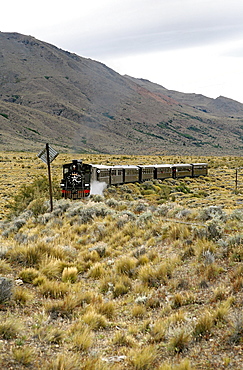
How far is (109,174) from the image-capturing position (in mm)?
29906

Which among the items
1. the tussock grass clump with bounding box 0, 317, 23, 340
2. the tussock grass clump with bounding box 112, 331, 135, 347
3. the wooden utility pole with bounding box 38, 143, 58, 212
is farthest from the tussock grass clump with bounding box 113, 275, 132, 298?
the wooden utility pole with bounding box 38, 143, 58, 212

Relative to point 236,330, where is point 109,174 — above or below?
above

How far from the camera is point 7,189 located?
1428 inches

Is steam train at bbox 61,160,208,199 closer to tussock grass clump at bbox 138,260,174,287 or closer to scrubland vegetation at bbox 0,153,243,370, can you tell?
scrubland vegetation at bbox 0,153,243,370

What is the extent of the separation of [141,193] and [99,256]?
2028cm

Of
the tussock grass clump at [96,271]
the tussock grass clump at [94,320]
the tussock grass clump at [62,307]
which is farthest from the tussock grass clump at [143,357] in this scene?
the tussock grass clump at [96,271]

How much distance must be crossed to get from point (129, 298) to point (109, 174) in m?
22.5

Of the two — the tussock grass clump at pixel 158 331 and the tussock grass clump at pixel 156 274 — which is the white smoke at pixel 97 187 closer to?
the tussock grass clump at pixel 156 274

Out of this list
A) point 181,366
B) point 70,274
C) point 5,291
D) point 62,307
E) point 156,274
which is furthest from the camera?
point 70,274

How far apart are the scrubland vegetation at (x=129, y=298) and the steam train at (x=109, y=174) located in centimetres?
987

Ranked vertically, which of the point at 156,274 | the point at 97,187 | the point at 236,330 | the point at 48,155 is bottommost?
the point at 156,274

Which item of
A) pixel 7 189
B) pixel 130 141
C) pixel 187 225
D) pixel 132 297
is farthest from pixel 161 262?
pixel 130 141

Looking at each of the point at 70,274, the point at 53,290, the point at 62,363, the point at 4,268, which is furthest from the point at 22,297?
the point at 62,363

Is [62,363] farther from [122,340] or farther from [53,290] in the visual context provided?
[53,290]
